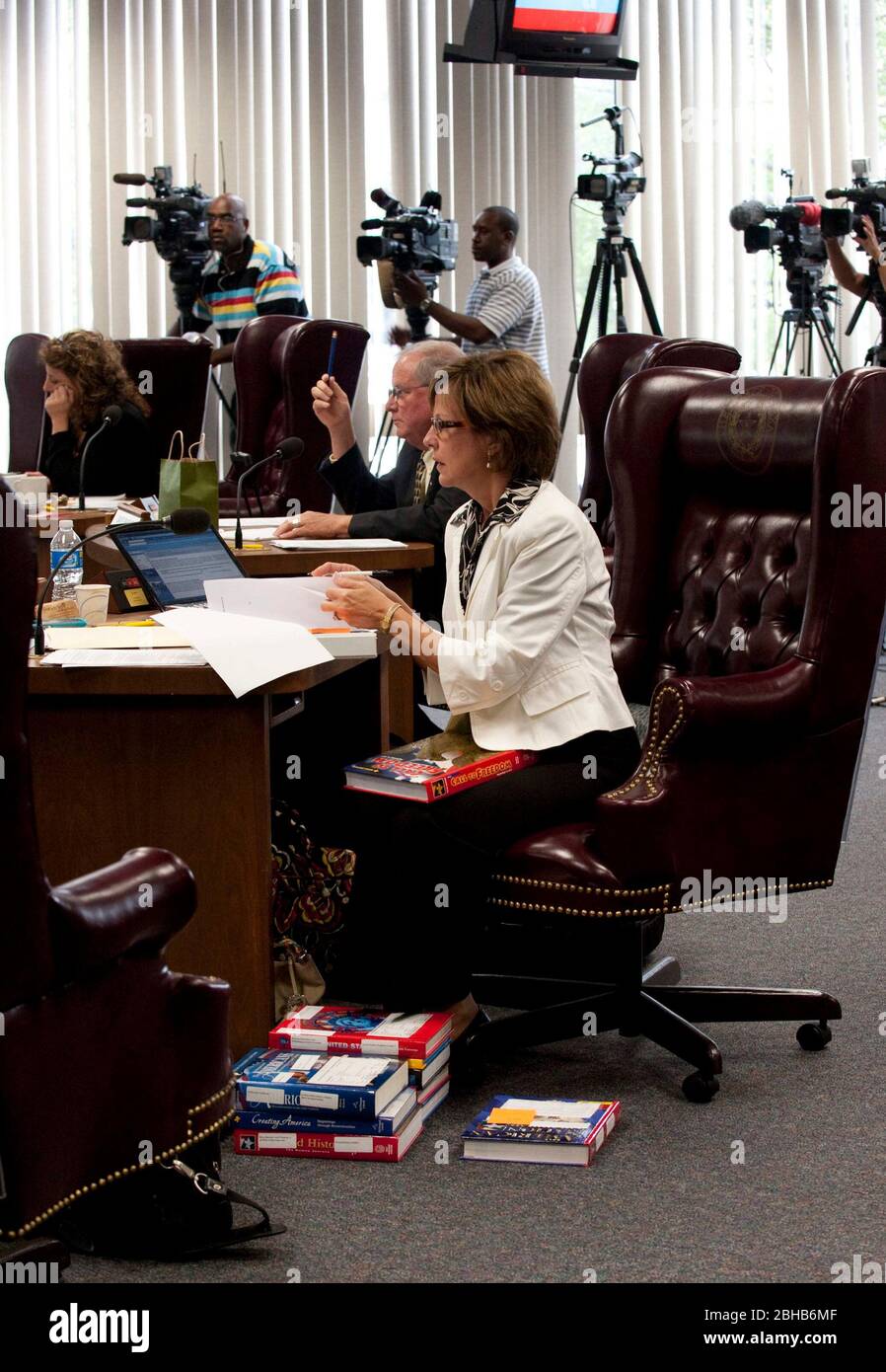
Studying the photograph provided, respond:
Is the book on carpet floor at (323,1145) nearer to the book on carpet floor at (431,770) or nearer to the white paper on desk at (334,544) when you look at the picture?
the book on carpet floor at (431,770)

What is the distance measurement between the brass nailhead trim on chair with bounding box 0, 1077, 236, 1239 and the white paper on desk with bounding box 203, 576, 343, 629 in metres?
0.82

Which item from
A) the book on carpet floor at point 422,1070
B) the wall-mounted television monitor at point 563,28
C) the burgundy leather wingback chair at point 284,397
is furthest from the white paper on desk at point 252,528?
the wall-mounted television monitor at point 563,28

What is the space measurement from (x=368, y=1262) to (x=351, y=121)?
5927 mm

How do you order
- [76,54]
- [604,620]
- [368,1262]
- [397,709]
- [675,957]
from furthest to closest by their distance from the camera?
[76,54], [397,709], [675,957], [604,620], [368,1262]

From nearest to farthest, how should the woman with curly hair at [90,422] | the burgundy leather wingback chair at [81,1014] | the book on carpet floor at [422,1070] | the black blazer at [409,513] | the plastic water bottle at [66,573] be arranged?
the burgundy leather wingback chair at [81,1014] < the book on carpet floor at [422,1070] < the plastic water bottle at [66,573] < the black blazer at [409,513] < the woman with curly hair at [90,422]

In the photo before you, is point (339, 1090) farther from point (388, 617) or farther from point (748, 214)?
point (748, 214)

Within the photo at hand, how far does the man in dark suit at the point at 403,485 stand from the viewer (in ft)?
10.4

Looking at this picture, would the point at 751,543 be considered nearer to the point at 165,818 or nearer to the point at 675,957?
the point at 675,957

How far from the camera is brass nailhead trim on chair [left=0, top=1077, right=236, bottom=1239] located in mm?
1405

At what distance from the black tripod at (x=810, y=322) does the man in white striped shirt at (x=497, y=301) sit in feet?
3.31

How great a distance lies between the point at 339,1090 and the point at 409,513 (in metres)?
1.48

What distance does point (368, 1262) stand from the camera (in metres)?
1.70

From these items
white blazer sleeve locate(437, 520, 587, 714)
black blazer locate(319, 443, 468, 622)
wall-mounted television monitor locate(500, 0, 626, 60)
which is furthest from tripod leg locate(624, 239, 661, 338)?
white blazer sleeve locate(437, 520, 587, 714)
